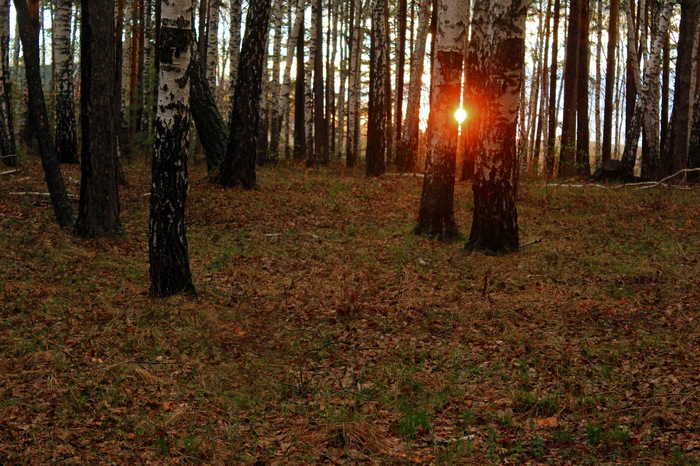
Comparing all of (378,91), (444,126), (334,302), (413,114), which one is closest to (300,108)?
(413,114)

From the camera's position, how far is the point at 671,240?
10.0 meters

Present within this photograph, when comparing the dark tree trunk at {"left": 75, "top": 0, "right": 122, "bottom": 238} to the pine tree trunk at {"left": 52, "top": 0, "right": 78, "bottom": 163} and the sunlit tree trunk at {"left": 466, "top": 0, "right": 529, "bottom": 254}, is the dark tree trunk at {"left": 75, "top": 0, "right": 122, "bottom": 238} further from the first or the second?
the pine tree trunk at {"left": 52, "top": 0, "right": 78, "bottom": 163}

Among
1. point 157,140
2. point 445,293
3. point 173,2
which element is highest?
point 173,2

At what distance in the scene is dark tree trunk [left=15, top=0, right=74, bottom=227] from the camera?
29.2 feet

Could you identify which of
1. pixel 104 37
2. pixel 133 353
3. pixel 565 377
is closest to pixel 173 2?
pixel 104 37

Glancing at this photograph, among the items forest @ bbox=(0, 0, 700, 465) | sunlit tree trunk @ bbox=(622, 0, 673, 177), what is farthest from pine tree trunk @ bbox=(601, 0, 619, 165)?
forest @ bbox=(0, 0, 700, 465)

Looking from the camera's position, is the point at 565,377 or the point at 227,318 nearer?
the point at 565,377

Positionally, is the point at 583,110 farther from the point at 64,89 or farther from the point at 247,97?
the point at 64,89

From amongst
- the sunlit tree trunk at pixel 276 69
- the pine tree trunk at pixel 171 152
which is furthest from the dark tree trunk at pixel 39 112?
the sunlit tree trunk at pixel 276 69

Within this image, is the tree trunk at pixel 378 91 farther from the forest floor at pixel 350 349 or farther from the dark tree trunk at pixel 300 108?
the dark tree trunk at pixel 300 108

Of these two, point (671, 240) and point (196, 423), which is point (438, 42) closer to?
point (671, 240)

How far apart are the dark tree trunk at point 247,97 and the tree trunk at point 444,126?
4.64 m

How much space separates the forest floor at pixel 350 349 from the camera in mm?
4441

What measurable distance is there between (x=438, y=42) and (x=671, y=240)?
5.26 meters
